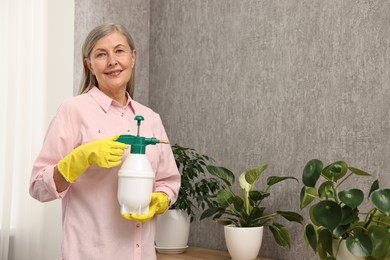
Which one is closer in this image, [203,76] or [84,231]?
[84,231]

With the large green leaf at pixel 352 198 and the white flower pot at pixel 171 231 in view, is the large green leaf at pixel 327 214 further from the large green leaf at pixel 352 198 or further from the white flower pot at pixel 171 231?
the white flower pot at pixel 171 231

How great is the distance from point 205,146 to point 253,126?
0.29m

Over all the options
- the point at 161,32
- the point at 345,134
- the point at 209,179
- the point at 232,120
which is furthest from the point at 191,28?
the point at 345,134

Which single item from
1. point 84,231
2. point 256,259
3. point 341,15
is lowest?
point 256,259

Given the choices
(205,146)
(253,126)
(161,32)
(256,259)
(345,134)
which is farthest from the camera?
(161,32)

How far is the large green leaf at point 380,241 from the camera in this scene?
1538mm

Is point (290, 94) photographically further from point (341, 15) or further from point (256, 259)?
point (256, 259)

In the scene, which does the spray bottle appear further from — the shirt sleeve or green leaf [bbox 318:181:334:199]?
green leaf [bbox 318:181:334:199]

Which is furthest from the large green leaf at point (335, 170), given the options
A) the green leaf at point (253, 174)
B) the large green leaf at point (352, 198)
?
the green leaf at point (253, 174)

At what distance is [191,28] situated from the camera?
2.61m

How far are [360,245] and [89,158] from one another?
820 millimetres

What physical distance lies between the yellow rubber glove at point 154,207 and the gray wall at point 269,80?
26.3 inches

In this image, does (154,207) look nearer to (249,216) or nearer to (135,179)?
(135,179)

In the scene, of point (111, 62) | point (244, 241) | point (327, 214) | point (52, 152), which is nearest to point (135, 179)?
point (52, 152)
